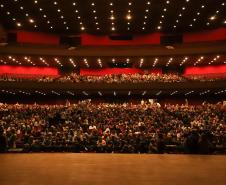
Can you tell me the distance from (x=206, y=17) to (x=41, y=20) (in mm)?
12601

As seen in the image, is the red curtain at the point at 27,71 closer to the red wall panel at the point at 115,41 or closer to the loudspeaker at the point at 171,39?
the red wall panel at the point at 115,41

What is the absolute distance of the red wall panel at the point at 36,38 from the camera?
1103 inches

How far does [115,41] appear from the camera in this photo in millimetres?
29469

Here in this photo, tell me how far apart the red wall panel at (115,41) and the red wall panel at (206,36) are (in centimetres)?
263

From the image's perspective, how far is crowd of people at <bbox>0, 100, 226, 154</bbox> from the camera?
9211 millimetres

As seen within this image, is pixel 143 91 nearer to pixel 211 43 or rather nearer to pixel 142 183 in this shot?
pixel 211 43

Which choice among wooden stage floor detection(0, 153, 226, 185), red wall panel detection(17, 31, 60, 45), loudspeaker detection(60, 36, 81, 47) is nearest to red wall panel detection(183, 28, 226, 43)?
loudspeaker detection(60, 36, 81, 47)

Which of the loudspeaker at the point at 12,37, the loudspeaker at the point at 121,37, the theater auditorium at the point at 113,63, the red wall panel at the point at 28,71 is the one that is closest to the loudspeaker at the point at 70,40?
the theater auditorium at the point at 113,63

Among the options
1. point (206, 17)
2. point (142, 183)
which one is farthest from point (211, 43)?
point (142, 183)

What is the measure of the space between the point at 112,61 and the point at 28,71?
7.64m

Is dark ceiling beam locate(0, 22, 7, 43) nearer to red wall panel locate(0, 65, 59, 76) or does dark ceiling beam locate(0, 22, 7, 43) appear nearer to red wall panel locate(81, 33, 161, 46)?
red wall panel locate(0, 65, 59, 76)

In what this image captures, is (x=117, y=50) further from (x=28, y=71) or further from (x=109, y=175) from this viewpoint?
(x=109, y=175)

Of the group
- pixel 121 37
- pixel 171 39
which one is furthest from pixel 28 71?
pixel 171 39

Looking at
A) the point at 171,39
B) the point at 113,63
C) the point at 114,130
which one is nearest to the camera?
the point at 114,130
